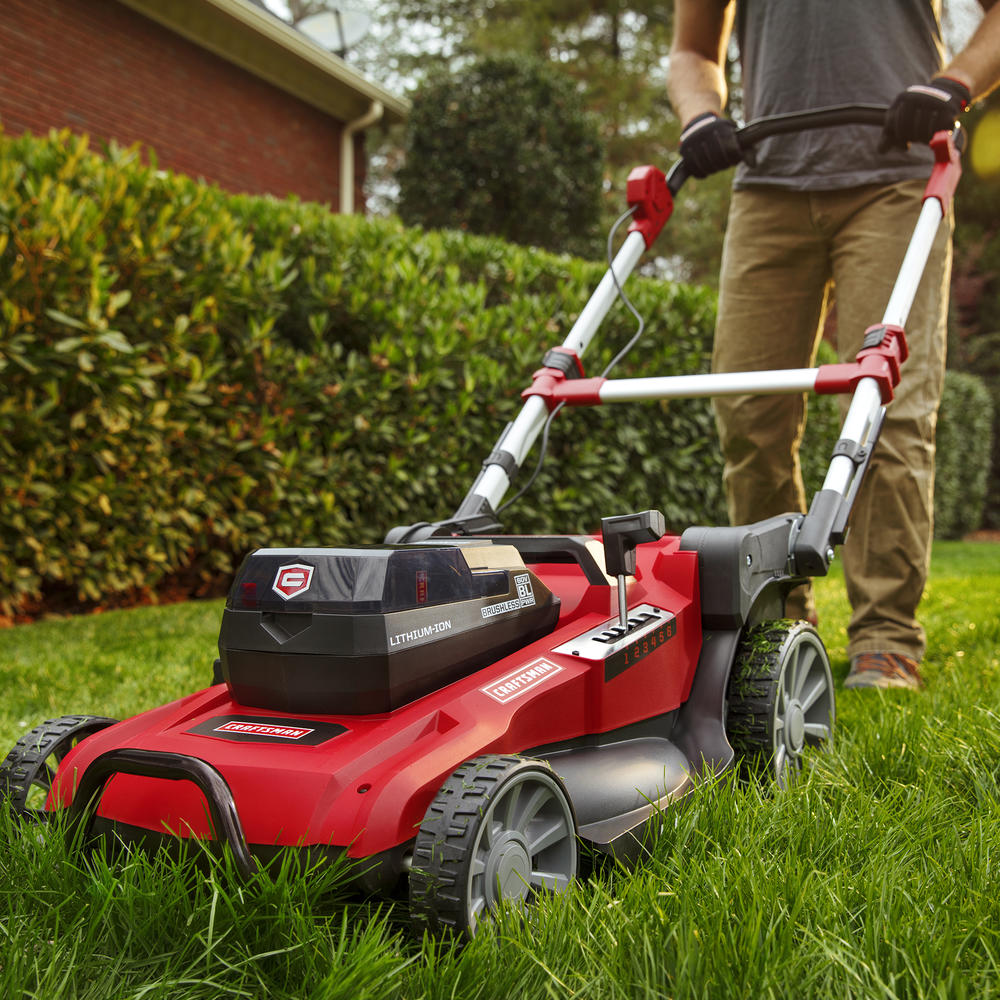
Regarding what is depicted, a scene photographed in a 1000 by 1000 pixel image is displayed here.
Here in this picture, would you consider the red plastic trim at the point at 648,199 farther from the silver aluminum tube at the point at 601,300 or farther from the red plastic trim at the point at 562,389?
the red plastic trim at the point at 562,389

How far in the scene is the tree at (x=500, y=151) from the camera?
9.53 metres

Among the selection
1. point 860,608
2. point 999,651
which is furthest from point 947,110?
point 999,651

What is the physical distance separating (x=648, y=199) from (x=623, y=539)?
142 centimetres

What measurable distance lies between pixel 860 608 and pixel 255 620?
6.20 ft

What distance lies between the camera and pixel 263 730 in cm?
139

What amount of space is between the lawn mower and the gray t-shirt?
86 cm

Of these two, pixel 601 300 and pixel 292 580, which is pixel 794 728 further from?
pixel 601 300

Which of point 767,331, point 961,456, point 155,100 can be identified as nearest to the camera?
point 767,331

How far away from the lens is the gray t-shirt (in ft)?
8.77

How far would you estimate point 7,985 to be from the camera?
1063 mm

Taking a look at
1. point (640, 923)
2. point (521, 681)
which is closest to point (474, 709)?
point (521, 681)

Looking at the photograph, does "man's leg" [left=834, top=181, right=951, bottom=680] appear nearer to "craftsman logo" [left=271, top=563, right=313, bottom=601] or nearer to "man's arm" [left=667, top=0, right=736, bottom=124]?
"man's arm" [left=667, top=0, right=736, bottom=124]

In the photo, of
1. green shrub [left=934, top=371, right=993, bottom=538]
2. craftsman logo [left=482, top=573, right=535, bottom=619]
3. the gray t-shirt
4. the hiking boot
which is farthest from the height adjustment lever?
green shrub [left=934, top=371, right=993, bottom=538]

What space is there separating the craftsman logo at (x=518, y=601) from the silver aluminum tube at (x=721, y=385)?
23.5 inches
